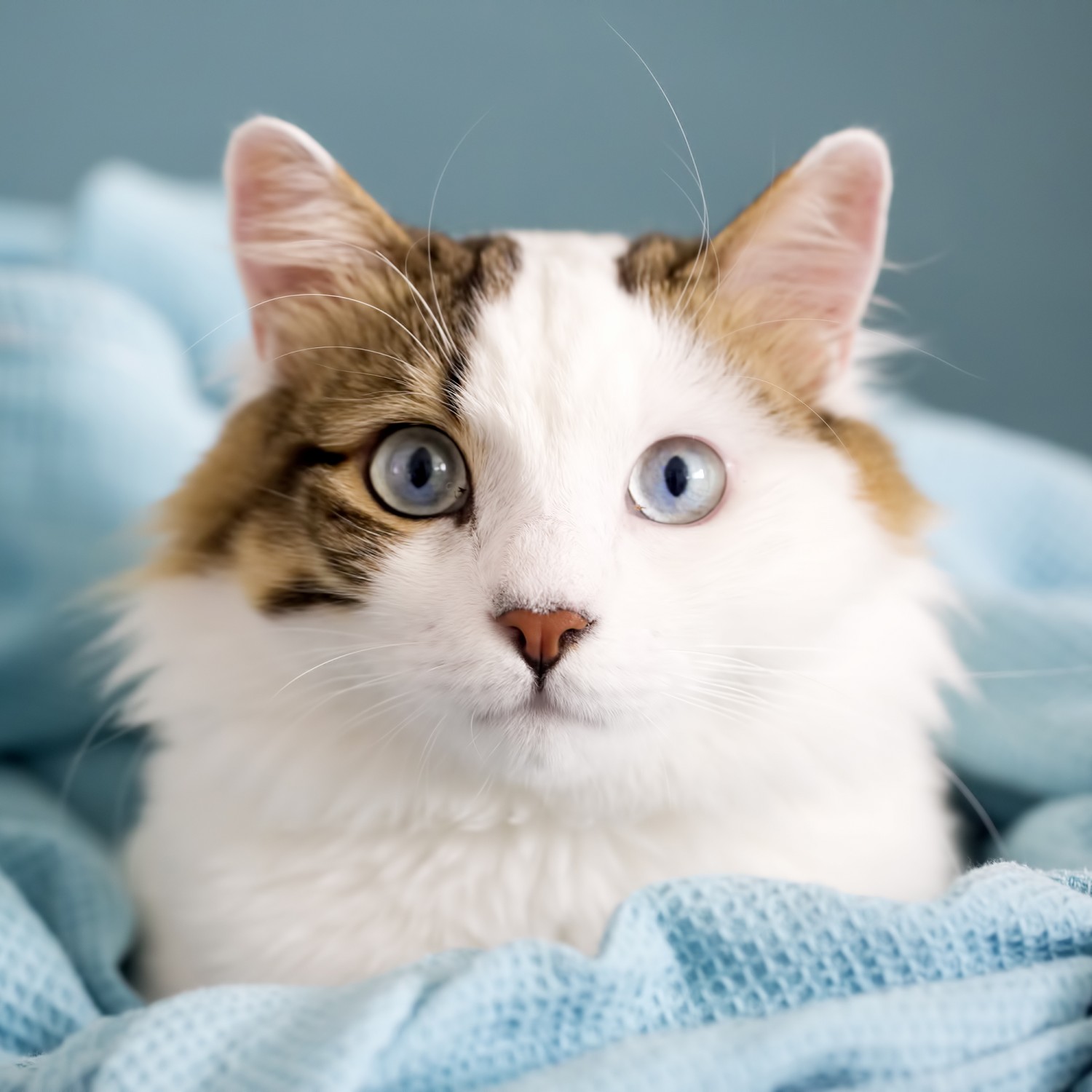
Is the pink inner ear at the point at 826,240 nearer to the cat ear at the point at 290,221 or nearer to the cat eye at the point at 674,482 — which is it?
the cat eye at the point at 674,482

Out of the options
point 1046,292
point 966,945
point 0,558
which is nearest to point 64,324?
point 0,558

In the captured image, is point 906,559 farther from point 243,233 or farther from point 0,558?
point 0,558

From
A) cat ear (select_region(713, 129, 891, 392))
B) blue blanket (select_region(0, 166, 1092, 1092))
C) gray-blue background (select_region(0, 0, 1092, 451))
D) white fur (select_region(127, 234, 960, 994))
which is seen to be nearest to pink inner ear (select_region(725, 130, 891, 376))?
cat ear (select_region(713, 129, 891, 392))

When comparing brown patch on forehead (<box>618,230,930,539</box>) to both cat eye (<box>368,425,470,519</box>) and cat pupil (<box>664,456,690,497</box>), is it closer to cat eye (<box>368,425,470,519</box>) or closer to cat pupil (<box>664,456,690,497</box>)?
cat pupil (<box>664,456,690,497</box>)

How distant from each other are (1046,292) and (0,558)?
8.78 ft

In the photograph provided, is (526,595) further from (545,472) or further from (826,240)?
(826,240)

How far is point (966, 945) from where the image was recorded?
0.98 meters

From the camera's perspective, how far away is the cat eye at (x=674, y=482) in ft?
4.00

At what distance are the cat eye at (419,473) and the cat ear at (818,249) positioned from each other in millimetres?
431

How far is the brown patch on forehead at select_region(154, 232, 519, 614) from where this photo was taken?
1.25m

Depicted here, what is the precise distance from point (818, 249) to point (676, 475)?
40 centimetres

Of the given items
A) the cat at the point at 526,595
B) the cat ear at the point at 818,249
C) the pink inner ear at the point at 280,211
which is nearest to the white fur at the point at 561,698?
the cat at the point at 526,595

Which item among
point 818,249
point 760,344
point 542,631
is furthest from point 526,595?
point 818,249

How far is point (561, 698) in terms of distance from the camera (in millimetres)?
1086
